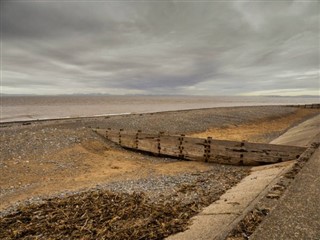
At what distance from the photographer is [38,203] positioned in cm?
826

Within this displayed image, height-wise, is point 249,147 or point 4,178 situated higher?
point 249,147

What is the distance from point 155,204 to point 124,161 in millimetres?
7276

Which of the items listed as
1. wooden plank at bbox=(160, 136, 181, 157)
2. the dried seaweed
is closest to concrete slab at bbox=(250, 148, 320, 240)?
the dried seaweed

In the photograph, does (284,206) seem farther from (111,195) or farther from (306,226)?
(111,195)

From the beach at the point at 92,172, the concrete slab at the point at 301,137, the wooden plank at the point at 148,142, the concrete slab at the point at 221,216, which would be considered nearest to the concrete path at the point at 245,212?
the concrete slab at the point at 221,216

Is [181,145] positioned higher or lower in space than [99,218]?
higher

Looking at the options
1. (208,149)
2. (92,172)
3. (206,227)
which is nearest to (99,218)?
(206,227)

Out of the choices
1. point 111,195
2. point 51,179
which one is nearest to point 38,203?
point 111,195

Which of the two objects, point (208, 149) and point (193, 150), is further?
point (193, 150)

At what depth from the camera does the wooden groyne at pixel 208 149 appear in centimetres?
1169

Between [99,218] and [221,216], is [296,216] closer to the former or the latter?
[221,216]

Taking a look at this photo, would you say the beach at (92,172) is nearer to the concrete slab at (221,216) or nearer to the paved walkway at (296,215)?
the concrete slab at (221,216)

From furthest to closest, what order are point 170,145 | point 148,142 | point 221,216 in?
point 148,142 < point 170,145 < point 221,216

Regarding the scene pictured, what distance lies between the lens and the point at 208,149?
1361 centimetres
